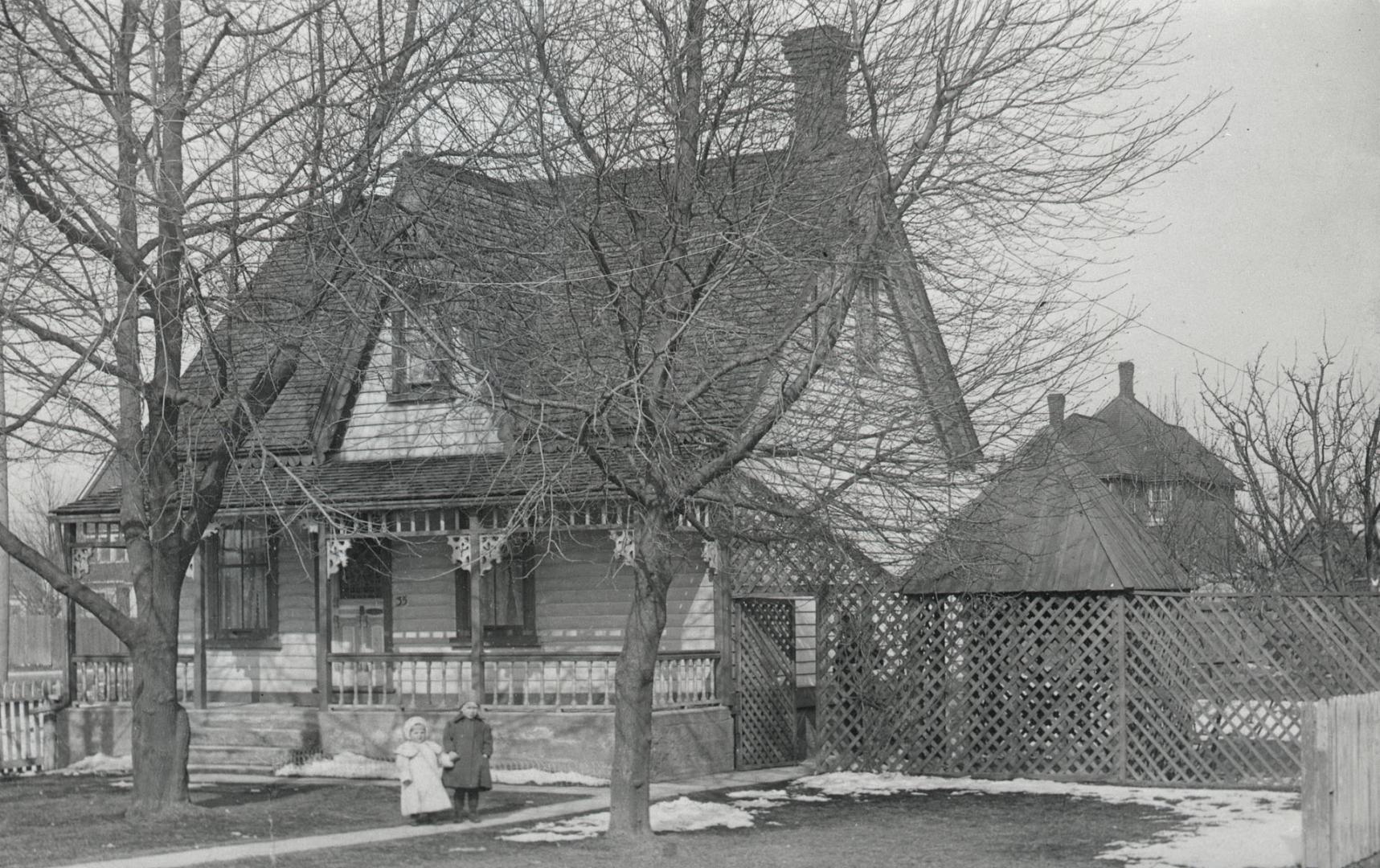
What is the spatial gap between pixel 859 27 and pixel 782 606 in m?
10.4

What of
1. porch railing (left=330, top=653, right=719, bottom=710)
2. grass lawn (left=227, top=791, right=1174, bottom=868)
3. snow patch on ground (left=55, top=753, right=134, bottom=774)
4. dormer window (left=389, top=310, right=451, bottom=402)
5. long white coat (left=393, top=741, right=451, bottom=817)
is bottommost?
snow patch on ground (left=55, top=753, right=134, bottom=774)

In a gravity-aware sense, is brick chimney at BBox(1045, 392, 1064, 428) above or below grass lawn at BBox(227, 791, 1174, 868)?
above

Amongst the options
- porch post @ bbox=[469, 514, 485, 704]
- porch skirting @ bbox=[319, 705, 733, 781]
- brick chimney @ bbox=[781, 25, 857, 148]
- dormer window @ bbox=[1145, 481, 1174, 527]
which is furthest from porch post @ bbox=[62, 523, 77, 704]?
dormer window @ bbox=[1145, 481, 1174, 527]

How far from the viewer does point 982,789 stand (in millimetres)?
19047

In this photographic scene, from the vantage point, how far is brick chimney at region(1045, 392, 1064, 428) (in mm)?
15164

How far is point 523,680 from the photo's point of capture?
23688mm

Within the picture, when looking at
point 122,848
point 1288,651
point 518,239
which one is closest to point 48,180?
point 518,239

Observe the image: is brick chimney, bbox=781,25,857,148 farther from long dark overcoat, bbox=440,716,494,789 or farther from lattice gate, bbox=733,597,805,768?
lattice gate, bbox=733,597,805,768

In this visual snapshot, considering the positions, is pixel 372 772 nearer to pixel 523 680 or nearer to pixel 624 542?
pixel 523 680

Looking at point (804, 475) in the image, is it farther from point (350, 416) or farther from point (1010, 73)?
point (350, 416)

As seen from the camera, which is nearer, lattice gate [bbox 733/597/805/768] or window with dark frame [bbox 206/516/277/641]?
lattice gate [bbox 733/597/805/768]

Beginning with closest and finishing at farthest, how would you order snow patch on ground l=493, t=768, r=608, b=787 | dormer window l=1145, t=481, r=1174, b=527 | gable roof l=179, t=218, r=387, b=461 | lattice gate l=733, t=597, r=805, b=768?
gable roof l=179, t=218, r=387, b=461
snow patch on ground l=493, t=768, r=608, b=787
lattice gate l=733, t=597, r=805, b=768
dormer window l=1145, t=481, r=1174, b=527

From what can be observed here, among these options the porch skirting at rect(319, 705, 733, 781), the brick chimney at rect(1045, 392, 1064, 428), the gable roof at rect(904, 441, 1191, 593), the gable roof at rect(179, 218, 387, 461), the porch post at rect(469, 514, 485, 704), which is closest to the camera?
the brick chimney at rect(1045, 392, 1064, 428)

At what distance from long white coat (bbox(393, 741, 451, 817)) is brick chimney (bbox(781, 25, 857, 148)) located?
7017 mm
